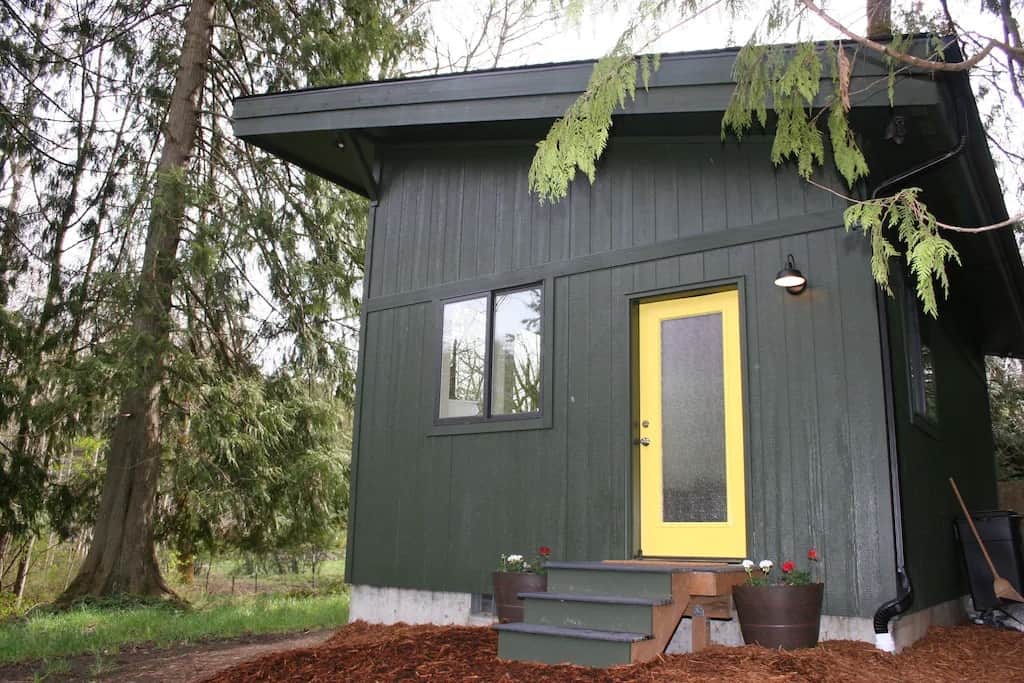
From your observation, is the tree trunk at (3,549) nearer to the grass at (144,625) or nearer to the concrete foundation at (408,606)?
the grass at (144,625)

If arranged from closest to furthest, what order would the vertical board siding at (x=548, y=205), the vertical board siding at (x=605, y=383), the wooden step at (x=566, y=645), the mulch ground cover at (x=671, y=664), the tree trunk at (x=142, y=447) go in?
the mulch ground cover at (x=671, y=664)
the wooden step at (x=566, y=645)
the vertical board siding at (x=605, y=383)
the vertical board siding at (x=548, y=205)
the tree trunk at (x=142, y=447)

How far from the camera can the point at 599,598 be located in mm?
4203

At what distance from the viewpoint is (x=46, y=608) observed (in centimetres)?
852

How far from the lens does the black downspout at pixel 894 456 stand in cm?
423

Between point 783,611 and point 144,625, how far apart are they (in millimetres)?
5731

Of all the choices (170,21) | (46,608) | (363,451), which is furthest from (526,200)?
(170,21)

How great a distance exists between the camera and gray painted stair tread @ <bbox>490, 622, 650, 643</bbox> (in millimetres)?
3867

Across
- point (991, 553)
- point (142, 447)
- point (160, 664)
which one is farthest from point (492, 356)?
point (142, 447)

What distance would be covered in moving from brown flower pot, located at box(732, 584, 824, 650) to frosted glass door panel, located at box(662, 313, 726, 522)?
0.76m

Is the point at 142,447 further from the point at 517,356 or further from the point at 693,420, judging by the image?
the point at 693,420

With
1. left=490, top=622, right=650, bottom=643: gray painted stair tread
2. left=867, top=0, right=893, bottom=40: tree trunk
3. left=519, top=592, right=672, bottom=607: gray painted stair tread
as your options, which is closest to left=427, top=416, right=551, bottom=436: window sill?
left=519, top=592, right=672, bottom=607: gray painted stair tread

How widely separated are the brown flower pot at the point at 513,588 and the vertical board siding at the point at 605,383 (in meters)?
0.45

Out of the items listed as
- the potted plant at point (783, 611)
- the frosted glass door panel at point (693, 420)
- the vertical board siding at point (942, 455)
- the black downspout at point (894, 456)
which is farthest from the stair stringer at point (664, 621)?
the vertical board siding at point (942, 455)

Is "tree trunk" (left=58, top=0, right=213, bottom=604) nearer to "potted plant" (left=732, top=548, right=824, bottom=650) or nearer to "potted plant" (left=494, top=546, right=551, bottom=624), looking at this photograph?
"potted plant" (left=494, top=546, right=551, bottom=624)
